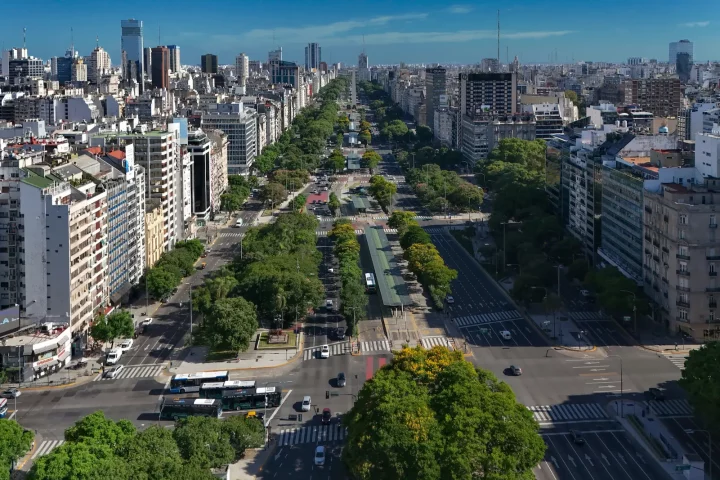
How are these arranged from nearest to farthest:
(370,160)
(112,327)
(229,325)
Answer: (229,325), (112,327), (370,160)

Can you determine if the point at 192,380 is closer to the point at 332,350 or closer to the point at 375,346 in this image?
the point at 332,350

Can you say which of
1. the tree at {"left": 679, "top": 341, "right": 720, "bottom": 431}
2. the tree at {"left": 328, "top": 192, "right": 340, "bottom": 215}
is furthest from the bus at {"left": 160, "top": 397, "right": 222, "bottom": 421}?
the tree at {"left": 328, "top": 192, "right": 340, "bottom": 215}

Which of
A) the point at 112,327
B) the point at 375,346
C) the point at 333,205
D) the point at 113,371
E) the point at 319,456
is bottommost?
the point at 319,456

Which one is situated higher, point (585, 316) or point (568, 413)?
point (585, 316)

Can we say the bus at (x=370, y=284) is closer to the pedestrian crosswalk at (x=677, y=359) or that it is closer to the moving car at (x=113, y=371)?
the moving car at (x=113, y=371)

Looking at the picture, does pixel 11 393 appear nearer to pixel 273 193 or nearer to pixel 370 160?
pixel 273 193

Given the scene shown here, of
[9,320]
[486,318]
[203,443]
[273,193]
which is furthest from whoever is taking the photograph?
[273,193]

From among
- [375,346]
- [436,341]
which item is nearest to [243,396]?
[375,346]

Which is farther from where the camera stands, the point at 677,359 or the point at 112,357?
the point at 112,357
